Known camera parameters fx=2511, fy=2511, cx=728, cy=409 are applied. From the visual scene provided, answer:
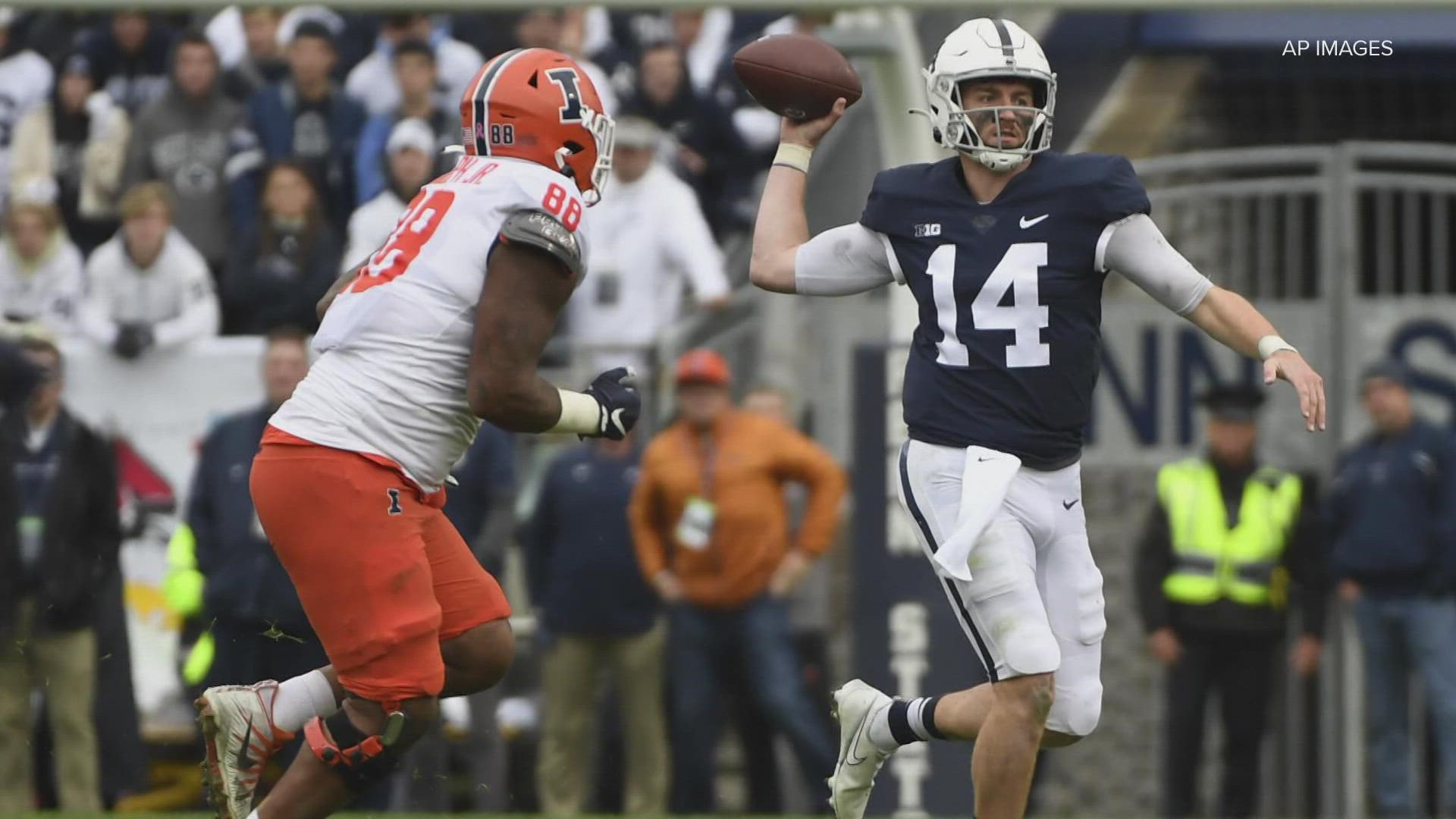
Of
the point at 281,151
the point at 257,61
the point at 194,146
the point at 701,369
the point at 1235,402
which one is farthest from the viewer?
the point at 257,61

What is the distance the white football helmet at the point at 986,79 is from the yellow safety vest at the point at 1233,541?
11.0ft

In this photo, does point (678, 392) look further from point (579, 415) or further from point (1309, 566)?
point (579, 415)

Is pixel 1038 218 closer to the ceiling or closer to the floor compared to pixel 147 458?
closer to the ceiling

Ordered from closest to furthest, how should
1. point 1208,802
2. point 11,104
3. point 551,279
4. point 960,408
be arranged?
point 551,279 < point 960,408 < point 1208,802 < point 11,104

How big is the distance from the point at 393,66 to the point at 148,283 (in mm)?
1255

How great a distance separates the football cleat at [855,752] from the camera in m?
5.83

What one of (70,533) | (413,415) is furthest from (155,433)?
(413,415)

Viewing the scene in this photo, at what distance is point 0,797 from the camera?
8.08 metres

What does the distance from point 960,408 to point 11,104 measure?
16.6 ft

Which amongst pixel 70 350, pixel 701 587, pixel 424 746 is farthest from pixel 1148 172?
pixel 70 350

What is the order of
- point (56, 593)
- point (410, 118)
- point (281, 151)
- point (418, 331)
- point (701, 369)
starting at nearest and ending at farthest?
point (418, 331) → point (56, 593) → point (701, 369) → point (410, 118) → point (281, 151)

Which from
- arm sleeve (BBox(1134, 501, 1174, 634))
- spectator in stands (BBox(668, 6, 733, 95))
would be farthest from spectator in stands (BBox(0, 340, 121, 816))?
arm sleeve (BBox(1134, 501, 1174, 634))

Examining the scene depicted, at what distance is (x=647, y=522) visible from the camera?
8484 millimetres

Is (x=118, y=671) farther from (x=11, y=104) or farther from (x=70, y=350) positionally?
(x=11, y=104)
